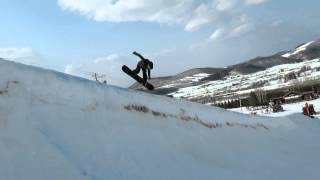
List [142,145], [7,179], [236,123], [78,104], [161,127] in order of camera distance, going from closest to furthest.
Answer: [7,179], [78,104], [142,145], [161,127], [236,123]

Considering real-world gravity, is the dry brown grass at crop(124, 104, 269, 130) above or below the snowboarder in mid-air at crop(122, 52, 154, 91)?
below

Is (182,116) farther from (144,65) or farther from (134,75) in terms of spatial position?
(134,75)

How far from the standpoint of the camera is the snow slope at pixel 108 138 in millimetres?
6391

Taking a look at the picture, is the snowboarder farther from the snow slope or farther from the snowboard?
the snow slope

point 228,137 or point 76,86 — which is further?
point 228,137

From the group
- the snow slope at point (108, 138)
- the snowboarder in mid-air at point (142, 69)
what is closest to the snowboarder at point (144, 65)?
the snowboarder in mid-air at point (142, 69)

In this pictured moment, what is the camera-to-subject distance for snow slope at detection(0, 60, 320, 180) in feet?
21.0

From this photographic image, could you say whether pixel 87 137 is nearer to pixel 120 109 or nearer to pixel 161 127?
pixel 120 109

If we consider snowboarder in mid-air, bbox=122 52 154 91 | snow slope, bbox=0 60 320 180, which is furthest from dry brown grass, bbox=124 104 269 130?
snowboarder in mid-air, bbox=122 52 154 91

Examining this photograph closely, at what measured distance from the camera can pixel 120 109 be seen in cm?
894

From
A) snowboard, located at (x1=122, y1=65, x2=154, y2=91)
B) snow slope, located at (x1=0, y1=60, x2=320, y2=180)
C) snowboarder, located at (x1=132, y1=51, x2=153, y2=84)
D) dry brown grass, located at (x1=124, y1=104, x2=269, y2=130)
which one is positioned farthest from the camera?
Result: snowboard, located at (x1=122, y1=65, x2=154, y2=91)

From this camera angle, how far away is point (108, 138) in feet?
25.7

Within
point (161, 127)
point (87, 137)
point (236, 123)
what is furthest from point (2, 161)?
point (236, 123)

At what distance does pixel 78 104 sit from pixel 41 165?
5.97 ft
